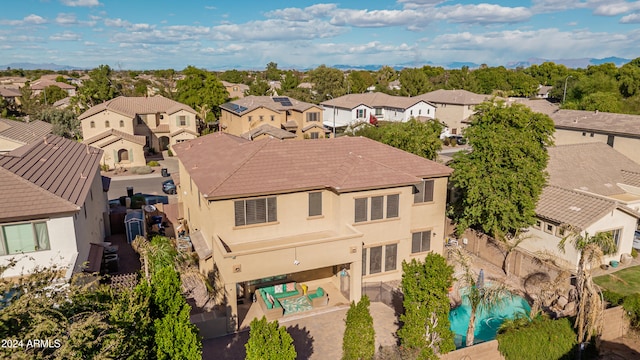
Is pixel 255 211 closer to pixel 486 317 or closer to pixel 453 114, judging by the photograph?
pixel 486 317

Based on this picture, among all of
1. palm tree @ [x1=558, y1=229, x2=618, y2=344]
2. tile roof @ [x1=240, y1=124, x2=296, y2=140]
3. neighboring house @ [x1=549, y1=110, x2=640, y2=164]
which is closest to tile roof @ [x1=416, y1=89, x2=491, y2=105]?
neighboring house @ [x1=549, y1=110, x2=640, y2=164]

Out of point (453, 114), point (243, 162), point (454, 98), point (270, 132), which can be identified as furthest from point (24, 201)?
point (454, 98)

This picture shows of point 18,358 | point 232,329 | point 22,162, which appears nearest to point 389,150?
point 232,329

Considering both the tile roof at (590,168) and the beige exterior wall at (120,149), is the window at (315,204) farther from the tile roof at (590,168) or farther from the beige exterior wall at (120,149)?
the beige exterior wall at (120,149)

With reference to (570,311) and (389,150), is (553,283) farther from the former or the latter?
(389,150)

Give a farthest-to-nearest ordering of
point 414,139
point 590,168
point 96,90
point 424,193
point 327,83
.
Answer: point 327,83, point 96,90, point 590,168, point 414,139, point 424,193

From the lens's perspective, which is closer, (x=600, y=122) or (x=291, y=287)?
(x=291, y=287)

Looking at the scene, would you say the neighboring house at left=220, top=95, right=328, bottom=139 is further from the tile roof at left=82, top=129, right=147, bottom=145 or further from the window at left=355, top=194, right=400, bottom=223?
the window at left=355, top=194, right=400, bottom=223
